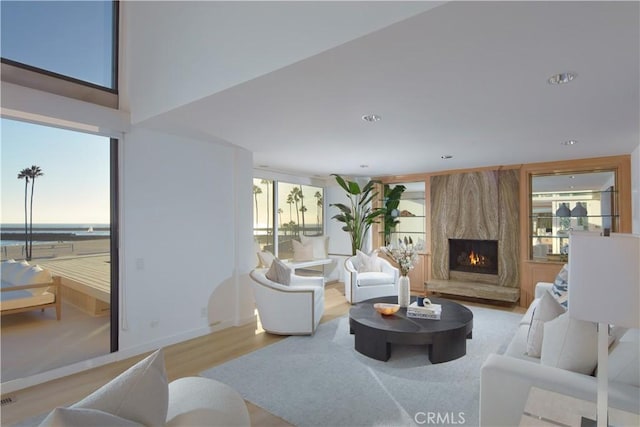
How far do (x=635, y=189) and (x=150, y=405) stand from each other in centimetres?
578

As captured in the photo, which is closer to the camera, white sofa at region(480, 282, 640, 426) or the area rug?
white sofa at region(480, 282, 640, 426)

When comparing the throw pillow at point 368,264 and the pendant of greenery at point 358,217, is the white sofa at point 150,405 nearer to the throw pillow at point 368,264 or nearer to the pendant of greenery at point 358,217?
the throw pillow at point 368,264

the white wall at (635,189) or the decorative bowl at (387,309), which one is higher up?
the white wall at (635,189)

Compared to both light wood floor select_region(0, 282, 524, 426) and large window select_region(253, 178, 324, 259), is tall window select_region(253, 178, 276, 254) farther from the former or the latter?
light wood floor select_region(0, 282, 524, 426)

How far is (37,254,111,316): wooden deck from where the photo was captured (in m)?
3.25

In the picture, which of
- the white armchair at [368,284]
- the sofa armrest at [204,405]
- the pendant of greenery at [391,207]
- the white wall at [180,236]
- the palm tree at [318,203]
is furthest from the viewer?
the palm tree at [318,203]

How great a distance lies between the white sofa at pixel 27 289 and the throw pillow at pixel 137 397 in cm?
259

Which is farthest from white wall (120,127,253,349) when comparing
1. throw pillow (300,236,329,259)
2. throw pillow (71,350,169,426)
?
throw pillow (71,350,169,426)

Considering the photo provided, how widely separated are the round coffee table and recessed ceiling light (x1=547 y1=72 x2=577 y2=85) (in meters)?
2.28

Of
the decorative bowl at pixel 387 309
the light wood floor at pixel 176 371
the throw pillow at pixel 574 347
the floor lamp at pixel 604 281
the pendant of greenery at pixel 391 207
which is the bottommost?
the light wood floor at pixel 176 371

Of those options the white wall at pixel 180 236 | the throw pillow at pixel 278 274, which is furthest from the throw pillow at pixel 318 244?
the throw pillow at pixel 278 274

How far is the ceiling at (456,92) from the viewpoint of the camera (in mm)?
1705

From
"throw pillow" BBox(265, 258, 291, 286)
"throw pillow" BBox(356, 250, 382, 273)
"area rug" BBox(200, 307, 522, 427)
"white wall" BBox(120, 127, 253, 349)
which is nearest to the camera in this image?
"area rug" BBox(200, 307, 522, 427)

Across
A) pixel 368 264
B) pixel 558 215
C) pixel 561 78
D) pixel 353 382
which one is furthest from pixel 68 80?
pixel 558 215
